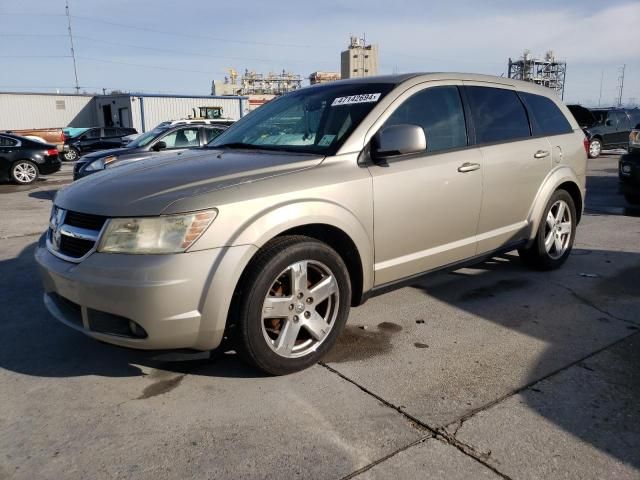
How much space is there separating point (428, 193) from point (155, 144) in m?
7.88

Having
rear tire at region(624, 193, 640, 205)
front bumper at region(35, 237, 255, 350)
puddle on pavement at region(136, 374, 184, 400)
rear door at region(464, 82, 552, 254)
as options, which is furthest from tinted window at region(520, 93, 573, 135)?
rear tire at region(624, 193, 640, 205)

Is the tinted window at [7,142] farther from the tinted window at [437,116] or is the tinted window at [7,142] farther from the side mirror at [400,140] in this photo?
the side mirror at [400,140]

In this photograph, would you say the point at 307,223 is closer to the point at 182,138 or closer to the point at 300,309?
the point at 300,309

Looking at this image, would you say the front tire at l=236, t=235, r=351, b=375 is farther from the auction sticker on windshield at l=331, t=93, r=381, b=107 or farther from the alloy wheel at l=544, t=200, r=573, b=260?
the alloy wheel at l=544, t=200, r=573, b=260

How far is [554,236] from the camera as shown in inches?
197

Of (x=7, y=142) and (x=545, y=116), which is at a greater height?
(x=545, y=116)

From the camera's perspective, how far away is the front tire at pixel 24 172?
45.9ft

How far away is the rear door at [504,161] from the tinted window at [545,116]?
11 cm

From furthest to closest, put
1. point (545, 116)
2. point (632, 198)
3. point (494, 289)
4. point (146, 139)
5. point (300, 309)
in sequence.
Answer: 1. point (146, 139)
2. point (632, 198)
3. point (545, 116)
4. point (494, 289)
5. point (300, 309)

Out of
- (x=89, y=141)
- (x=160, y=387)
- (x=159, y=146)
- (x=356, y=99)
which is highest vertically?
(x=356, y=99)

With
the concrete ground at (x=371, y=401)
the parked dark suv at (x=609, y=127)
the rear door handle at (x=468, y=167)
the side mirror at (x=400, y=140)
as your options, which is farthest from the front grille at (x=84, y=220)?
the parked dark suv at (x=609, y=127)

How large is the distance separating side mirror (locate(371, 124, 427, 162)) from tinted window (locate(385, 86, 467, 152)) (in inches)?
10.6

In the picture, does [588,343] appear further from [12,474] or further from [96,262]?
[12,474]

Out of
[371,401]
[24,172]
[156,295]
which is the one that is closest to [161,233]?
[156,295]
